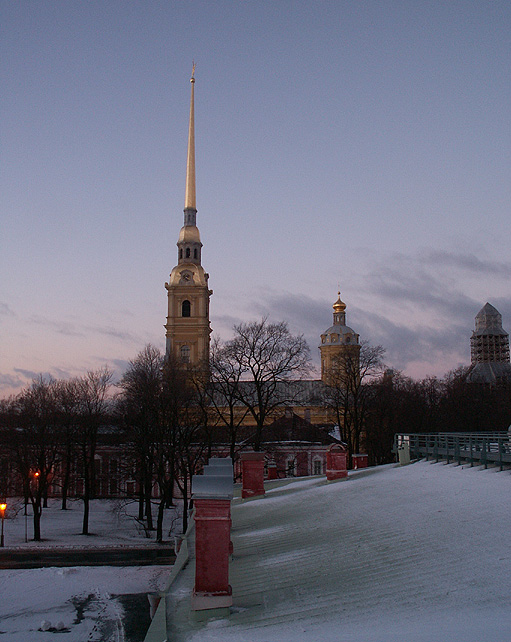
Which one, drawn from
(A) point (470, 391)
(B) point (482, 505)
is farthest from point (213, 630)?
(A) point (470, 391)

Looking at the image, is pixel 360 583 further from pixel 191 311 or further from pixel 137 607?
pixel 191 311

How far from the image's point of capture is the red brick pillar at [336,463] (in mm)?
22953

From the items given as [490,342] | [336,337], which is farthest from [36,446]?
[490,342]

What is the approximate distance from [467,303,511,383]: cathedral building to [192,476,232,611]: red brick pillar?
106786mm

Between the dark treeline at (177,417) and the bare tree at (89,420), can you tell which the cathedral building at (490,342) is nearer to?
the dark treeline at (177,417)

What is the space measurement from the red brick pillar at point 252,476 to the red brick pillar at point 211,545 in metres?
15.1

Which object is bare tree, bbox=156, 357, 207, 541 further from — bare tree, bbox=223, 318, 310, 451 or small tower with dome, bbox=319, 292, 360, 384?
small tower with dome, bbox=319, 292, 360, 384

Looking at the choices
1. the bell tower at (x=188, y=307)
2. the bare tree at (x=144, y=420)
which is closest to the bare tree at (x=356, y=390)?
the bare tree at (x=144, y=420)

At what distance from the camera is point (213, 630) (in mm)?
8617

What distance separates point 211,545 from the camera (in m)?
9.24

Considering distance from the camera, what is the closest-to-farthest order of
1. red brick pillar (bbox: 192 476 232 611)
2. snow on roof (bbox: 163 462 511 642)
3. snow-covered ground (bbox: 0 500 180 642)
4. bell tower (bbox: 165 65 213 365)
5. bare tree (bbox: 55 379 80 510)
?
snow on roof (bbox: 163 462 511 642), red brick pillar (bbox: 192 476 232 611), snow-covered ground (bbox: 0 500 180 642), bare tree (bbox: 55 379 80 510), bell tower (bbox: 165 65 213 365)

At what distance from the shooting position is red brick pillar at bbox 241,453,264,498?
24656 mm

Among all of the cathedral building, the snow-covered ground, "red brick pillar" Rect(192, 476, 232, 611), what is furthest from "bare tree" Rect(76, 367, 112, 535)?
the cathedral building

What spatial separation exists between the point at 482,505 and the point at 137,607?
1173cm
